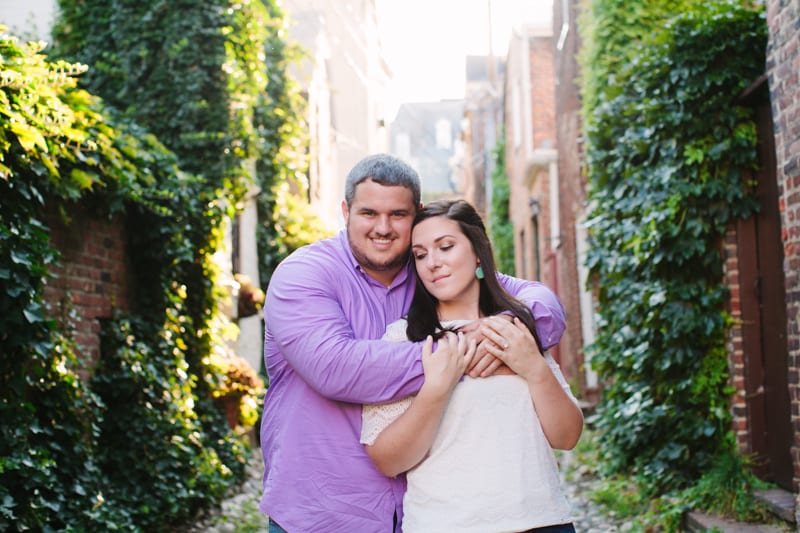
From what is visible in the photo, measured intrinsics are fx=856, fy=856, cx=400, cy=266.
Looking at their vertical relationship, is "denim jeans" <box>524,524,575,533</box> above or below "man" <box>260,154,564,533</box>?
below

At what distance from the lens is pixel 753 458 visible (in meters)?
5.71

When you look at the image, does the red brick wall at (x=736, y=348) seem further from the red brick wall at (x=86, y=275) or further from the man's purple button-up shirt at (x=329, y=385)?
the red brick wall at (x=86, y=275)

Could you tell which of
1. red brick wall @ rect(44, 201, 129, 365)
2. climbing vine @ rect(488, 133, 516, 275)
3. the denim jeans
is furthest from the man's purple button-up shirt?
climbing vine @ rect(488, 133, 516, 275)

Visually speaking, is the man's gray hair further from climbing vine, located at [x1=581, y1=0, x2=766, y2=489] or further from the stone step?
climbing vine, located at [x1=581, y1=0, x2=766, y2=489]

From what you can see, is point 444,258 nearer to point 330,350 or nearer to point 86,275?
point 330,350

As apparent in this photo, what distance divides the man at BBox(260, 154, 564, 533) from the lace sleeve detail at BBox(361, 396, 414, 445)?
60mm

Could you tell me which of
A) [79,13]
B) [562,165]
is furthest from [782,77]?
[562,165]

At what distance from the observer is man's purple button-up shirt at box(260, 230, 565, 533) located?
8.05 ft

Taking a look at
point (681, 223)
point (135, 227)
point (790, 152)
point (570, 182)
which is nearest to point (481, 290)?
point (790, 152)

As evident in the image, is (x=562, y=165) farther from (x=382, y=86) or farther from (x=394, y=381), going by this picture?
(x=382, y=86)

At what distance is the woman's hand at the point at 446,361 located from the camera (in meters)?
2.38

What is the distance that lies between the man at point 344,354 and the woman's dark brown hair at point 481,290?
8 cm

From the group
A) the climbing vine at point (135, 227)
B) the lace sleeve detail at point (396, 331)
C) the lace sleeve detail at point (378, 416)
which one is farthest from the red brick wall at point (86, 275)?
the lace sleeve detail at point (378, 416)

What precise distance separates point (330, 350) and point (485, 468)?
546 millimetres
